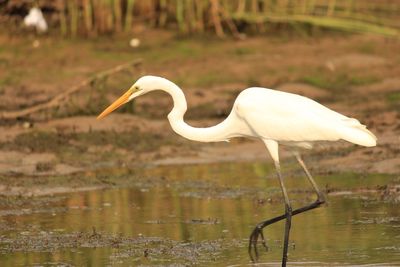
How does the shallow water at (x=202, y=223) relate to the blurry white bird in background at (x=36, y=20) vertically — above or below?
above

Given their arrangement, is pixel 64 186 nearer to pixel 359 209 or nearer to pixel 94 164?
pixel 94 164

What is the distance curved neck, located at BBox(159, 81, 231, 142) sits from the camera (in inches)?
349

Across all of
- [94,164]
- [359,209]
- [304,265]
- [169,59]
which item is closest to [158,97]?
[169,59]

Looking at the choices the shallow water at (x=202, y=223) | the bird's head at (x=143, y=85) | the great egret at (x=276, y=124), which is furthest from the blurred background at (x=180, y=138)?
the bird's head at (x=143, y=85)

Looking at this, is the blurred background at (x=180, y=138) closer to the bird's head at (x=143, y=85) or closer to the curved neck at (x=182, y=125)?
the curved neck at (x=182, y=125)

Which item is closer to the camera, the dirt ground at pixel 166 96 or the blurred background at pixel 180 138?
the blurred background at pixel 180 138

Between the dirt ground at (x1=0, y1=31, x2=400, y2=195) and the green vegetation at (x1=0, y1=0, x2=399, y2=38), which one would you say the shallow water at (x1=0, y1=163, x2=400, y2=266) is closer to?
the dirt ground at (x1=0, y1=31, x2=400, y2=195)

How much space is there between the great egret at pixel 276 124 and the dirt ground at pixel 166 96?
142 centimetres

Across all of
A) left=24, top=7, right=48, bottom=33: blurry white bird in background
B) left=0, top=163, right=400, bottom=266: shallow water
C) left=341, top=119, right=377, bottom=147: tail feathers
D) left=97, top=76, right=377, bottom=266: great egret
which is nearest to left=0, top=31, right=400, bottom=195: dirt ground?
left=24, top=7, right=48, bottom=33: blurry white bird in background

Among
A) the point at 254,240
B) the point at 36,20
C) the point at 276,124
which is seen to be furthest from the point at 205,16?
the point at 254,240

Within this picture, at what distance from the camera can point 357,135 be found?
8.38 metres

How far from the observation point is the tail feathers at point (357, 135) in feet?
27.3

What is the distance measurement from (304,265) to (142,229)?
179cm

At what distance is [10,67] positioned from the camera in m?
16.7
